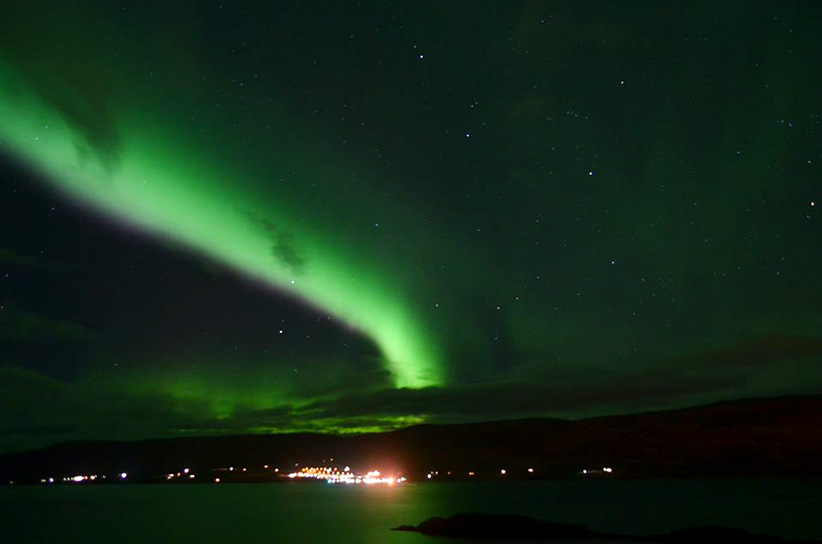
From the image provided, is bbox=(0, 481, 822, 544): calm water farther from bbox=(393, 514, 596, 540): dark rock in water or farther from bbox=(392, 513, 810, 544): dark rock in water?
bbox=(392, 513, 810, 544): dark rock in water

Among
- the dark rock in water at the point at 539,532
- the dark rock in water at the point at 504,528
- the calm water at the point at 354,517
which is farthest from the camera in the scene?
the calm water at the point at 354,517

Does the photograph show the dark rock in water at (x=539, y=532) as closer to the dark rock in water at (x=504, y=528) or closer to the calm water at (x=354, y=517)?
the dark rock in water at (x=504, y=528)

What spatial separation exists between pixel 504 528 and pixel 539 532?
3.16 meters

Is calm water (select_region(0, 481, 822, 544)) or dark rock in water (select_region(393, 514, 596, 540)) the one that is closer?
dark rock in water (select_region(393, 514, 596, 540))

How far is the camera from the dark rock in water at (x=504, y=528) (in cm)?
5656

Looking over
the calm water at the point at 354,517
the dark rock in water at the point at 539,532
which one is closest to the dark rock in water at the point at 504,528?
the dark rock in water at the point at 539,532

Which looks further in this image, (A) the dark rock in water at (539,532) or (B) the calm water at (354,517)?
(B) the calm water at (354,517)

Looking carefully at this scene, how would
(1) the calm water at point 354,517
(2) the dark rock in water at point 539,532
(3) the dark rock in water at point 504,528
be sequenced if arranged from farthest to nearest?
(1) the calm water at point 354,517
(3) the dark rock in water at point 504,528
(2) the dark rock in water at point 539,532

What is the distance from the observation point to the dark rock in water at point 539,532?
50781mm

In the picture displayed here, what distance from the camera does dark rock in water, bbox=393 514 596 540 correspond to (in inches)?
2227

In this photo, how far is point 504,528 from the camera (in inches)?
2319

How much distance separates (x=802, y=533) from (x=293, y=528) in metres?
51.5

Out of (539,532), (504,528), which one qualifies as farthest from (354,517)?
(539,532)

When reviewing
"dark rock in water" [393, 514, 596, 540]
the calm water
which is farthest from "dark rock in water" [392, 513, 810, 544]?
the calm water
